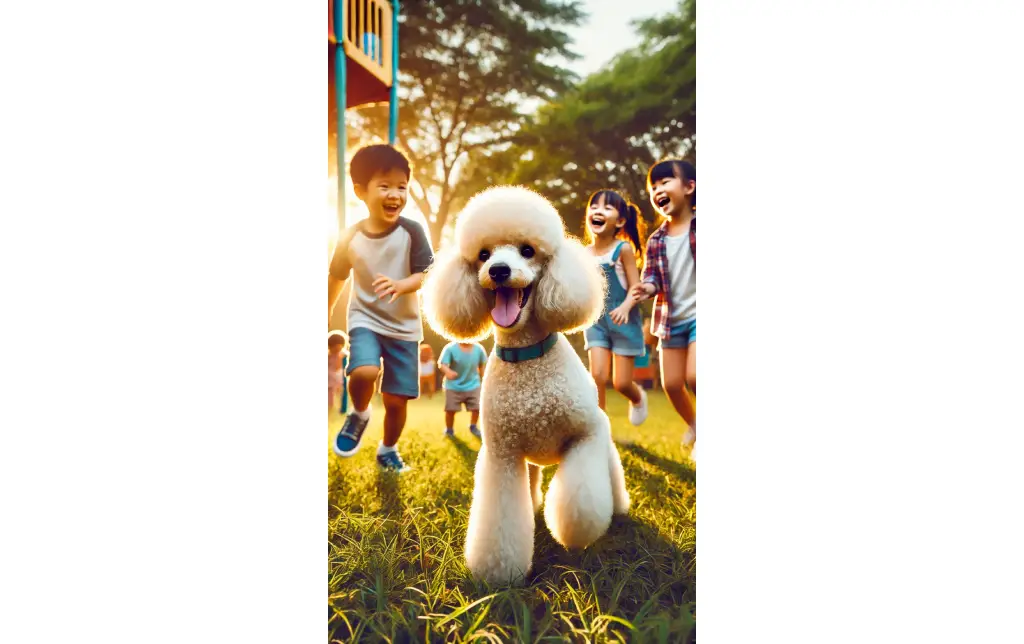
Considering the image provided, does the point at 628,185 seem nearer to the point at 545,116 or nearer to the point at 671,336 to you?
the point at 545,116

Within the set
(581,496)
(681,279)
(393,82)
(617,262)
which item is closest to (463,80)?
(393,82)

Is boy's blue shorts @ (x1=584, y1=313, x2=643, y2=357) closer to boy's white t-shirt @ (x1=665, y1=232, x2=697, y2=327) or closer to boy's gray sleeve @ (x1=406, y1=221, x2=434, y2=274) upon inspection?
boy's white t-shirt @ (x1=665, y1=232, x2=697, y2=327)

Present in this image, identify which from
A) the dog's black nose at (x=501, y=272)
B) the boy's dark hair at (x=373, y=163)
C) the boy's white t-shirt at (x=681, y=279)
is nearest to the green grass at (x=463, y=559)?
the boy's white t-shirt at (x=681, y=279)

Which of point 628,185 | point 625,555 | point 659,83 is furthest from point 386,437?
point 659,83

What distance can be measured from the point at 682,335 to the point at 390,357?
0.85 m

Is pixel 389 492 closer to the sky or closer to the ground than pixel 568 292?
closer to the ground

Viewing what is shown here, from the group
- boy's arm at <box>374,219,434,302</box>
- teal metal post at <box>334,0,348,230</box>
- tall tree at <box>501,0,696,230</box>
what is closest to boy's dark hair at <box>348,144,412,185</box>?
teal metal post at <box>334,0,348,230</box>

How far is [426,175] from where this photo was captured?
1.81 meters

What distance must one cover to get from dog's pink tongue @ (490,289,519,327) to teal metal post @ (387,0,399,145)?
28.0 inches

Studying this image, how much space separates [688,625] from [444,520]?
672 millimetres

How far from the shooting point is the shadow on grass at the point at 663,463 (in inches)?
68.2

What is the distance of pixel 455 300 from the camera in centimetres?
150

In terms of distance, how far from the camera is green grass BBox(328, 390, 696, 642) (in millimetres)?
1391

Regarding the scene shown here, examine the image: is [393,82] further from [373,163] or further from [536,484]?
[536,484]
